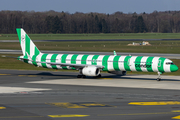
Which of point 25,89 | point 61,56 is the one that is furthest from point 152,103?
point 61,56

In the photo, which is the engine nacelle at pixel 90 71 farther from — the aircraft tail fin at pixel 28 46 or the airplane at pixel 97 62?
the aircraft tail fin at pixel 28 46

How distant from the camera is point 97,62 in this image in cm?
5116

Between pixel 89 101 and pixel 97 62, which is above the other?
pixel 97 62

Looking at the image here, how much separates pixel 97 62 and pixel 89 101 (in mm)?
20527

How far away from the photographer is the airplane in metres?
46.8

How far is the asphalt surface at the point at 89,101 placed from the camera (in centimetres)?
2449

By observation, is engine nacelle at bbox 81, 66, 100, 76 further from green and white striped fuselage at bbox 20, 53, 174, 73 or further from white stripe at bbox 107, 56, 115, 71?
white stripe at bbox 107, 56, 115, 71

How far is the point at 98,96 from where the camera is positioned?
3412cm

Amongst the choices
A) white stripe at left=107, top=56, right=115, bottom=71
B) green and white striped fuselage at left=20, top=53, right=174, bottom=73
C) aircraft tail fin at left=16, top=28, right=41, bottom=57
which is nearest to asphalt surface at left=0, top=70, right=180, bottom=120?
green and white striped fuselage at left=20, top=53, right=174, bottom=73

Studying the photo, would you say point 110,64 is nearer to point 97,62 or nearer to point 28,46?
point 97,62

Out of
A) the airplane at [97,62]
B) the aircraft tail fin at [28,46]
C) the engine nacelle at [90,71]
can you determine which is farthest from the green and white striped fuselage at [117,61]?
the engine nacelle at [90,71]

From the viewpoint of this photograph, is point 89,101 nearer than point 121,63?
Yes

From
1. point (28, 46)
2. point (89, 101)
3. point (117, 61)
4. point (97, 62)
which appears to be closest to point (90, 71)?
point (97, 62)

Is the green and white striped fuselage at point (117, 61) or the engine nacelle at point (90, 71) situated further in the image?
the engine nacelle at point (90, 71)
